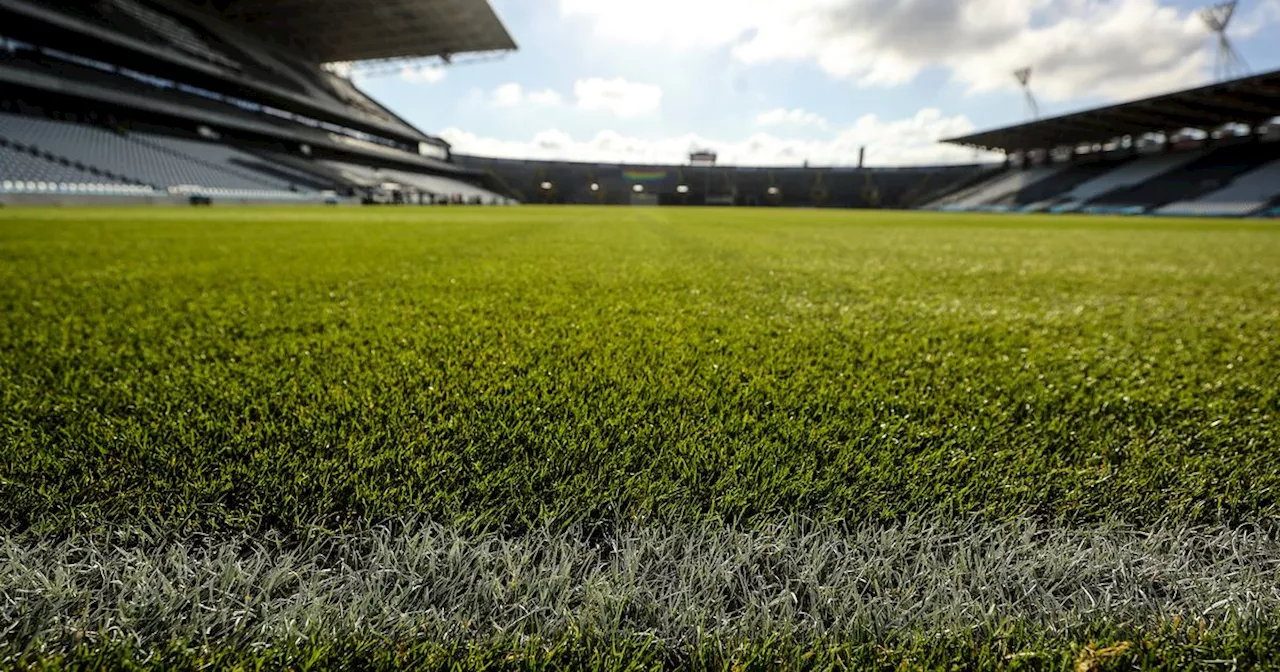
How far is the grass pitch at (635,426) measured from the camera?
0.78 meters

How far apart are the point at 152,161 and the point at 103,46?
6.34 m

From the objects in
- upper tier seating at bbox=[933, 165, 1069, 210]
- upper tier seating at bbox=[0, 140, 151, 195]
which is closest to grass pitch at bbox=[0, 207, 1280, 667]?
upper tier seating at bbox=[0, 140, 151, 195]

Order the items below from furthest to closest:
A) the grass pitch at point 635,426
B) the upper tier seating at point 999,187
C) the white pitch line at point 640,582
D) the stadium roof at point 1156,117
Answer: the upper tier seating at point 999,187 → the stadium roof at point 1156,117 → the grass pitch at point 635,426 → the white pitch line at point 640,582

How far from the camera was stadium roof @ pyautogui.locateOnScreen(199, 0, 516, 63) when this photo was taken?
101 feet

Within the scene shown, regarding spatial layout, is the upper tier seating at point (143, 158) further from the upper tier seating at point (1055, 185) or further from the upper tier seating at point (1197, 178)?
the upper tier seating at point (1197, 178)

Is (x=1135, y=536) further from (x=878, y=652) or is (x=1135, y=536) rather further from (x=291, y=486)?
(x=291, y=486)

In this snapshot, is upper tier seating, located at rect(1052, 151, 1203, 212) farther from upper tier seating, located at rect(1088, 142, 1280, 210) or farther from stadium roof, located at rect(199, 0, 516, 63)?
stadium roof, located at rect(199, 0, 516, 63)

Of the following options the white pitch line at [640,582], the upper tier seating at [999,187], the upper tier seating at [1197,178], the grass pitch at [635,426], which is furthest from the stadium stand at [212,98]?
the upper tier seating at [1197,178]

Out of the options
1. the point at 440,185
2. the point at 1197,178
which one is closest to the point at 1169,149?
the point at 1197,178

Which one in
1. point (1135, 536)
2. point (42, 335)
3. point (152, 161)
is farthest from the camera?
point (152, 161)

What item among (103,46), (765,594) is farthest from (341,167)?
(765,594)

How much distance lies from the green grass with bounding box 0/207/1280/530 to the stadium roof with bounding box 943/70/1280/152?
99.0 ft

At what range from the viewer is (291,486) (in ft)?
2.80

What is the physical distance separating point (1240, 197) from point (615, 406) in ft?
120
